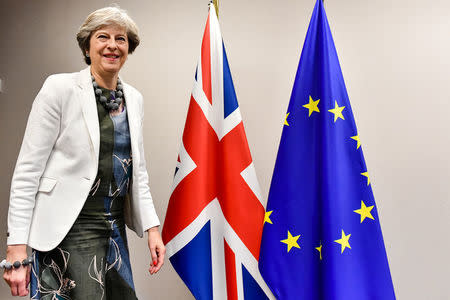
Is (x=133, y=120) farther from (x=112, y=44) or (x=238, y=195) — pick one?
(x=238, y=195)

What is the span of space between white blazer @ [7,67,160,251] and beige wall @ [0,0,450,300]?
2.52 ft

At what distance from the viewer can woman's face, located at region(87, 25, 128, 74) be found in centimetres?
133

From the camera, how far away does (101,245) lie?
131 cm

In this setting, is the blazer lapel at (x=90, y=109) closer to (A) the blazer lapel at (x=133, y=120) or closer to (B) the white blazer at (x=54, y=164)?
(B) the white blazer at (x=54, y=164)

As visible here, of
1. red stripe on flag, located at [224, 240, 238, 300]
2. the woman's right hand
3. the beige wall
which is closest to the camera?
the woman's right hand

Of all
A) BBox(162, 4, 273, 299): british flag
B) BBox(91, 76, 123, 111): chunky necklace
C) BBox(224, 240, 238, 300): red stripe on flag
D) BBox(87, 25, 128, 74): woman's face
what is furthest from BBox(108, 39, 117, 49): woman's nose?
BBox(224, 240, 238, 300): red stripe on flag

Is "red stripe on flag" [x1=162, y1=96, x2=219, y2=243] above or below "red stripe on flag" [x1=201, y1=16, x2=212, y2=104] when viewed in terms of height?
below

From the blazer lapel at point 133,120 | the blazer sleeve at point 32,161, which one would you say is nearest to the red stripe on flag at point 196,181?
the blazer lapel at point 133,120

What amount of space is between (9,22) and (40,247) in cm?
143

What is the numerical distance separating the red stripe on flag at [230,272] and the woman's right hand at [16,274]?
72 centimetres

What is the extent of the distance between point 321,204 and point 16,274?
3.40ft

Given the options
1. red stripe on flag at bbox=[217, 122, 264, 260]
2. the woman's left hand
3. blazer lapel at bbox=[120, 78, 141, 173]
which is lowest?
the woman's left hand

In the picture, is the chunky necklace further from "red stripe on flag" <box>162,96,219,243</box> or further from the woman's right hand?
the woman's right hand

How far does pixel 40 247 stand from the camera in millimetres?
1200
